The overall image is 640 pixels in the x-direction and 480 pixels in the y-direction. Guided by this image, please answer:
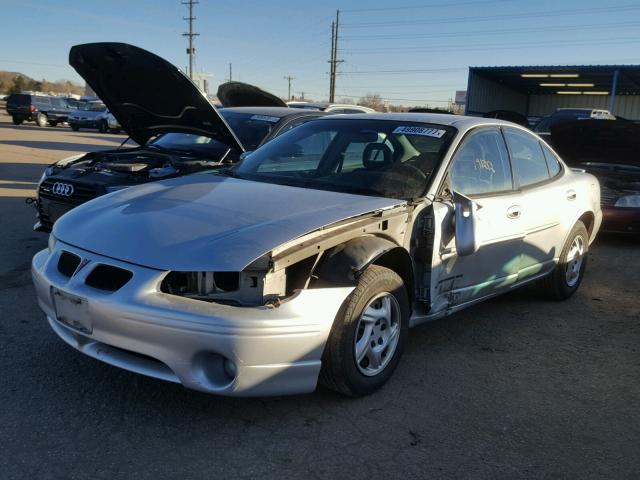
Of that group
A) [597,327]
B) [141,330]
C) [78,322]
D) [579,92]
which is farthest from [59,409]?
[579,92]

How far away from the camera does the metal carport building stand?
26125mm

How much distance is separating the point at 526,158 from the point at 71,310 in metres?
3.59

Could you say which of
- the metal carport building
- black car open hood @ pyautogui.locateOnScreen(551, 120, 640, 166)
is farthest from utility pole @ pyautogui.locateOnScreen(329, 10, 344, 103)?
black car open hood @ pyautogui.locateOnScreen(551, 120, 640, 166)

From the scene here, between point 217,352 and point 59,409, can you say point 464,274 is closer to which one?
point 217,352

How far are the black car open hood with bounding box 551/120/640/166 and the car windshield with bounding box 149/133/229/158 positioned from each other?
15.3ft

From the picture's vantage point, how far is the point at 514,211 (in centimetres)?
437

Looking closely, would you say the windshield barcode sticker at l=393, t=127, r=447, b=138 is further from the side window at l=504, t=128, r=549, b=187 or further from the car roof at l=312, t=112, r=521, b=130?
the side window at l=504, t=128, r=549, b=187

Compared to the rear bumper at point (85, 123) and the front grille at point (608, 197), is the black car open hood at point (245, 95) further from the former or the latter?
the rear bumper at point (85, 123)

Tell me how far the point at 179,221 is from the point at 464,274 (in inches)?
74.8

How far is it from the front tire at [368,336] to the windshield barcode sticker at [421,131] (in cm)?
122

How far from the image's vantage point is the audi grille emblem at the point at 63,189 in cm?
566

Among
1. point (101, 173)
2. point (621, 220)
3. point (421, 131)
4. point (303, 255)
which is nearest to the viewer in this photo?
point (303, 255)

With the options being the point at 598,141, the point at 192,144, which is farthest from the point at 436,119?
the point at 598,141

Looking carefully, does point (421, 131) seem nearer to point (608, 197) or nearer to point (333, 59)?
point (608, 197)
